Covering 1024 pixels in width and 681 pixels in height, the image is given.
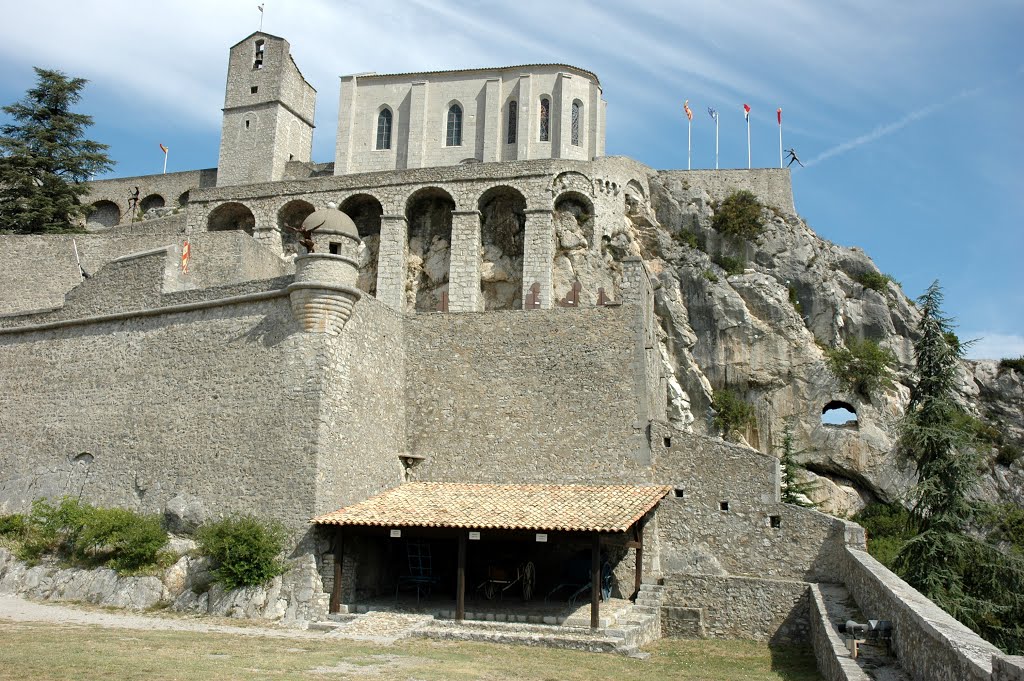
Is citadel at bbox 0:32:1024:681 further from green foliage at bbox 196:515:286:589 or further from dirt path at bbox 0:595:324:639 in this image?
dirt path at bbox 0:595:324:639

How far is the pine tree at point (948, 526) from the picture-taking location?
20.6 meters

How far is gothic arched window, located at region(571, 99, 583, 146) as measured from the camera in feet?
124

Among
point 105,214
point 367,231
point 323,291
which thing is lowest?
point 323,291

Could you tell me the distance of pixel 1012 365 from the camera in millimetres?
39438

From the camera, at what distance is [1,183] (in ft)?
115

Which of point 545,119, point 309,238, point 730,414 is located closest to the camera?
point 309,238

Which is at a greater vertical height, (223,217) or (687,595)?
(223,217)

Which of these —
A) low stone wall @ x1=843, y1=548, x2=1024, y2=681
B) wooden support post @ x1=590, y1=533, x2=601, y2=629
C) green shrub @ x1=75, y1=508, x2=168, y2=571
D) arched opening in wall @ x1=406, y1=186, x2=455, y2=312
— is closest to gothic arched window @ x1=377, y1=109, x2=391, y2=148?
arched opening in wall @ x1=406, y1=186, x2=455, y2=312

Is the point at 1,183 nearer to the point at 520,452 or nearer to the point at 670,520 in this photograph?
the point at 520,452

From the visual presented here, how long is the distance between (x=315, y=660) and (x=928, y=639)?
29.2ft

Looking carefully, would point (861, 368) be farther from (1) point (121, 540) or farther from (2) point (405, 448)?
(1) point (121, 540)

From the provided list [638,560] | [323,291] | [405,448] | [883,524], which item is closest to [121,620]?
[405,448]

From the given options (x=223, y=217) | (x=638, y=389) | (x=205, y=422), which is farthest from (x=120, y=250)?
(x=638, y=389)

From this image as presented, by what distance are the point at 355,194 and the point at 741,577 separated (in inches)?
860
